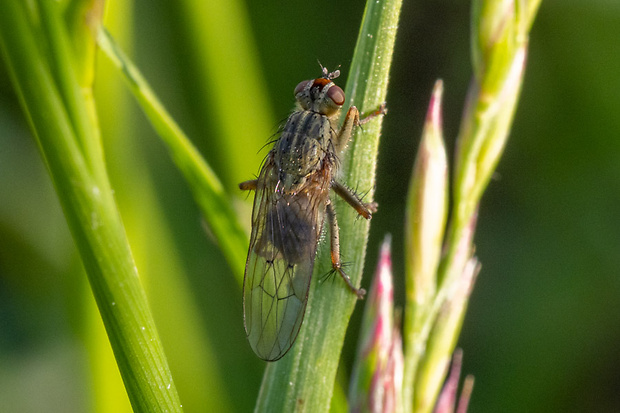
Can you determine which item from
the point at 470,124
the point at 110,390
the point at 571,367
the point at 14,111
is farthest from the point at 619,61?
the point at 14,111

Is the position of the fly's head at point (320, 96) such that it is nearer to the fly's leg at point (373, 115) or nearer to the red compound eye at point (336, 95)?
the red compound eye at point (336, 95)

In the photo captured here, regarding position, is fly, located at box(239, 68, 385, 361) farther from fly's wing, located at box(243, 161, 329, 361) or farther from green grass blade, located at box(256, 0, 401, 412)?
green grass blade, located at box(256, 0, 401, 412)

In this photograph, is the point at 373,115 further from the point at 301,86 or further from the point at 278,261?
the point at 301,86

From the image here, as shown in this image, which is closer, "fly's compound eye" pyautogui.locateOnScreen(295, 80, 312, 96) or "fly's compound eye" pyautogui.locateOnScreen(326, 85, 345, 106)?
"fly's compound eye" pyautogui.locateOnScreen(326, 85, 345, 106)

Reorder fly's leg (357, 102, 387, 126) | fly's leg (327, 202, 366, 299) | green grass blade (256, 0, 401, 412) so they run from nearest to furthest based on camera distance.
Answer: green grass blade (256, 0, 401, 412), fly's leg (327, 202, 366, 299), fly's leg (357, 102, 387, 126)

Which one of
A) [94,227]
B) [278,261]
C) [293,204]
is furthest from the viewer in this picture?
[293,204]

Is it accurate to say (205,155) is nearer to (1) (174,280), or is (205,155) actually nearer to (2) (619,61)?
(1) (174,280)

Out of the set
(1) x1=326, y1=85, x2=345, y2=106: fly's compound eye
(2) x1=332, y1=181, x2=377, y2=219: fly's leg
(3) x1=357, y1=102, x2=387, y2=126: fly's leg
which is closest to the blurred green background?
(1) x1=326, y1=85, x2=345, y2=106: fly's compound eye

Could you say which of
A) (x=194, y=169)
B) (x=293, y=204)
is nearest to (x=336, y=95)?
(x=293, y=204)
